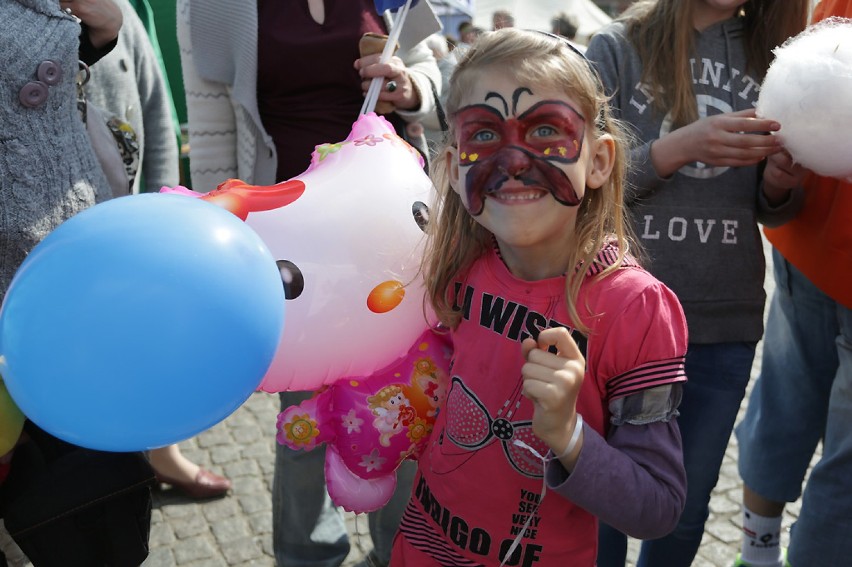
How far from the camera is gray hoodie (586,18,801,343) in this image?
79.7 inches

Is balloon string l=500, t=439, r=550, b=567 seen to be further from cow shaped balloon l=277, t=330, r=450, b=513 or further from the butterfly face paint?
the butterfly face paint

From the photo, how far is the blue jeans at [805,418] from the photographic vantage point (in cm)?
209

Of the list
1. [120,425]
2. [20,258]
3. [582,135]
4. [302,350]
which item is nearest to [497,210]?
[582,135]

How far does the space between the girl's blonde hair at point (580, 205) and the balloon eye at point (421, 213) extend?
21mm

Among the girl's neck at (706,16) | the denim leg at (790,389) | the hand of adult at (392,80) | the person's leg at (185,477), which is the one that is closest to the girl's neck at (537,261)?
the hand of adult at (392,80)

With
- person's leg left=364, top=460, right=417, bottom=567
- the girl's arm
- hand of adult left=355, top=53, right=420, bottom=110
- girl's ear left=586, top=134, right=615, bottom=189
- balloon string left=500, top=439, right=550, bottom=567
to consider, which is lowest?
person's leg left=364, top=460, right=417, bottom=567

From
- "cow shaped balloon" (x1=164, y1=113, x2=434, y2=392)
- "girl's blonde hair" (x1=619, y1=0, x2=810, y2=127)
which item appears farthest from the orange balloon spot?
"girl's blonde hair" (x1=619, y1=0, x2=810, y2=127)

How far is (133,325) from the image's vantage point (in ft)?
3.75

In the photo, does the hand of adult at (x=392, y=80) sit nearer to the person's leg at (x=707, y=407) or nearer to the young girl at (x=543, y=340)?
the young girl at (x=543, y=340)

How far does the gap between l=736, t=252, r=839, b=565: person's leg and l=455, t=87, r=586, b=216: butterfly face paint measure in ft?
4.49

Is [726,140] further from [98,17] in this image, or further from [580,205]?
Result: [98,17]

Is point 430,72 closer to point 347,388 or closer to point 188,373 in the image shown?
point 347,388

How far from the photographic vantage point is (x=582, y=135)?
1.43m

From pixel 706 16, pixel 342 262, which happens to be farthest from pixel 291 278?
pixel 706 16
